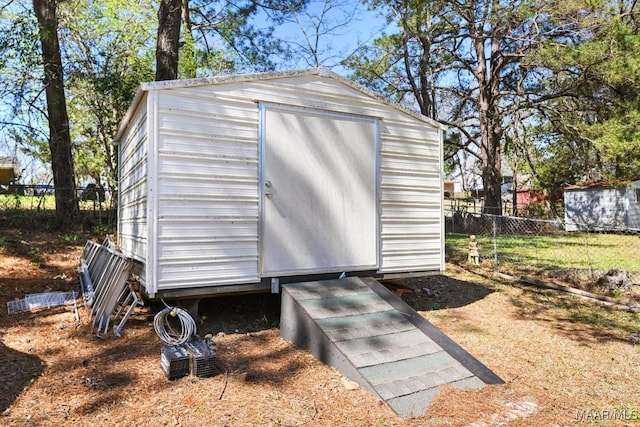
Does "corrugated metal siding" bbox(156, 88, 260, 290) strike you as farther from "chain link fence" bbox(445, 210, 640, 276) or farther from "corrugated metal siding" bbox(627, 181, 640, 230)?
"corrugated metal siding" bbox(627, 181, 640, 230)

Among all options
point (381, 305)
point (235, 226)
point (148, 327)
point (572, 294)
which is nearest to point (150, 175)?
point (235, 226)

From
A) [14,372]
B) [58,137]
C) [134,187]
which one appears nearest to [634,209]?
[134,187]

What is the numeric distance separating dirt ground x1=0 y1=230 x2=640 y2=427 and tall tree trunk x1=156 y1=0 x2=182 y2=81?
425 centimetres

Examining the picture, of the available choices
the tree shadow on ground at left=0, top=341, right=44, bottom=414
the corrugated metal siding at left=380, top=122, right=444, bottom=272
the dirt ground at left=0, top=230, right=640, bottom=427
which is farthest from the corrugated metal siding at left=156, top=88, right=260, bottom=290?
the corrugated metal siding at left=380, top=122, right=444, bottom=272

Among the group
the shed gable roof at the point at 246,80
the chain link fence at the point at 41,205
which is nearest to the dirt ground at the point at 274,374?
the shed gable roof at the point at 246,80

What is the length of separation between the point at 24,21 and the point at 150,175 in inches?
264

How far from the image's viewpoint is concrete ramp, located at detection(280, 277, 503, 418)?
3316 mm

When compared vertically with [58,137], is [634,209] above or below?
below

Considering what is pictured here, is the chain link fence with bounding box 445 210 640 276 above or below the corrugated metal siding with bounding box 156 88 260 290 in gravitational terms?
below

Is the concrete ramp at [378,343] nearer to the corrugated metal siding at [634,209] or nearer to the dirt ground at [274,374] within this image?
the dirt ground at [274,374]

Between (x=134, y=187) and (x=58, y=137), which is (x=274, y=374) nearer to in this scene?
(x=134, y=187)

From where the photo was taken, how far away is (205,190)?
14.5 ft

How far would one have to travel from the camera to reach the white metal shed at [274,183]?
429cm

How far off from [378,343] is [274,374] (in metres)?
0.94
